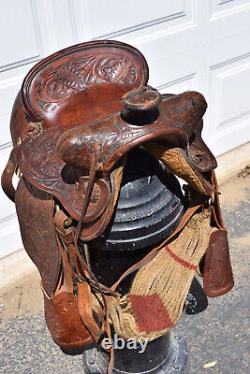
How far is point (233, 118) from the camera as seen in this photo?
3.10 meters

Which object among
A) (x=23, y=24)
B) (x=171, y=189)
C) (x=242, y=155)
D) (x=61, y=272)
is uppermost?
(x=23, y=24)

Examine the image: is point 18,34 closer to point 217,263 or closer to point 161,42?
point 161,42

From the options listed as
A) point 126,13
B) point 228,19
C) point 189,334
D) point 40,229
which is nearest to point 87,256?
point 40,229

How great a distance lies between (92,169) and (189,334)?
1.26 metres

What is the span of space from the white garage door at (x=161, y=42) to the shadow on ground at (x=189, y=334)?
35 centimetres

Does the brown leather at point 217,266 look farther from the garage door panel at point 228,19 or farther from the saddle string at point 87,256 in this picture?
the garage door panel at point 228,19

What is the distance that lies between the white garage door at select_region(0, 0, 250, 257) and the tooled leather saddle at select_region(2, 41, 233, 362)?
2.22 ft

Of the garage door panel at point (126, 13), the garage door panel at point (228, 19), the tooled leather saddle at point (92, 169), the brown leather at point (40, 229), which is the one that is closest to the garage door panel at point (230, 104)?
the garage door panel at point (228, 19)

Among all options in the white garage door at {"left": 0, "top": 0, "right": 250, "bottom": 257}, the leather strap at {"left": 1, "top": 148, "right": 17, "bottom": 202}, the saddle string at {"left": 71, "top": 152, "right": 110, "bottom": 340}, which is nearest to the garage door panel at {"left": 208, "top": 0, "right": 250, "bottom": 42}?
the white garage door at {"left": 0, "top": 0, "right": 250, "bottom": 257}

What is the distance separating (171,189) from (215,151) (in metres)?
1.78

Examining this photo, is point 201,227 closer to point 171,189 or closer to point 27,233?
point 171,189

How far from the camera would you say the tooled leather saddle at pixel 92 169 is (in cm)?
114

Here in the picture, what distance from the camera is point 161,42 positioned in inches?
98.6

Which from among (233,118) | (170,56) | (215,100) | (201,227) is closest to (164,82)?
(170,56)
